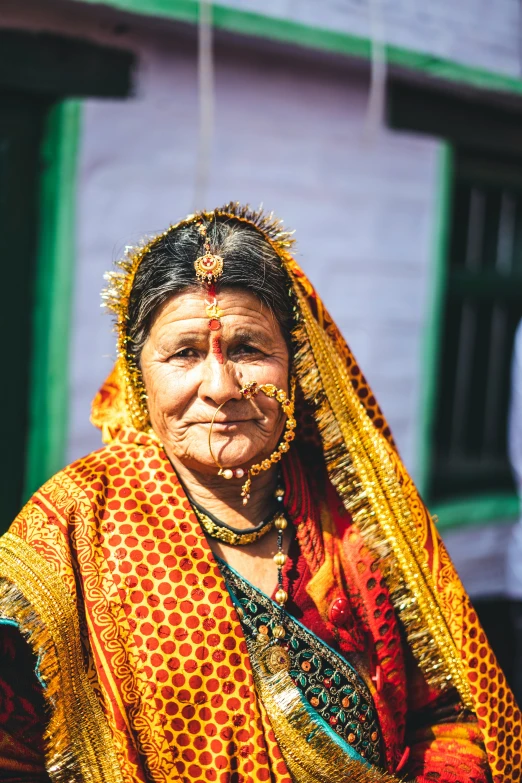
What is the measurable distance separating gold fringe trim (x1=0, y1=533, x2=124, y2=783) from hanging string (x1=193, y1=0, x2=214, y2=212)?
2.49m

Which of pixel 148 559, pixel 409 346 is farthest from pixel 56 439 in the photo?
pixel 409 346

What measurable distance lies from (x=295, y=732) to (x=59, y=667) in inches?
21.7

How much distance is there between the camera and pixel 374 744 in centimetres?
195

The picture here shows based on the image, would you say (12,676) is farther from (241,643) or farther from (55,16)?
(55,16)

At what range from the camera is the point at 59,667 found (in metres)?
1.66

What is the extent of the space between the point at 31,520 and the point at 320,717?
79 centimetres

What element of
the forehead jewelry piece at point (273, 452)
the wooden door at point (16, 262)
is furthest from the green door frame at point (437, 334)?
the forehead jewelry piece at point (273, 452)

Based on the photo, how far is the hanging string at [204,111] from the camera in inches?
142

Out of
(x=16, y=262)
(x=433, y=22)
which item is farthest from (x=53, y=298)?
(x=433, y=22)

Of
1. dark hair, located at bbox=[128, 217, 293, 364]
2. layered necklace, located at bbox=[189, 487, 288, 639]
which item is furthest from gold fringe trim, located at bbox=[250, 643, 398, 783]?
dark hair, located at bbox=[128, 217, 293, 364]

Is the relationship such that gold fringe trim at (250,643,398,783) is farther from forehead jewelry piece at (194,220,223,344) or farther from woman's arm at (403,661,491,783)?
forehead jewelry piece at (194,220,223,344)

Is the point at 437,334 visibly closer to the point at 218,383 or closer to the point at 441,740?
the point at 441,740

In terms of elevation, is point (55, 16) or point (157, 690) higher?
point (55, 16)

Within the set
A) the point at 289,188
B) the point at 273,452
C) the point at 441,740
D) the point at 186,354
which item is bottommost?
the point at 441,740
